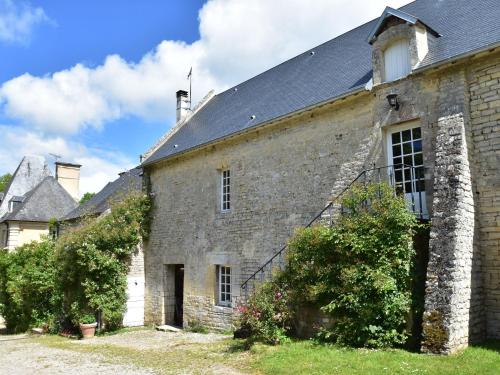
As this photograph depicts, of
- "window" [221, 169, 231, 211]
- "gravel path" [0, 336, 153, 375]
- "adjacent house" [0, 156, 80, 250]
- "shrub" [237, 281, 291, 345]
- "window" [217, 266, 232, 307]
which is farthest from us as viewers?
"adjacent house" [0, 156, 80, 250]

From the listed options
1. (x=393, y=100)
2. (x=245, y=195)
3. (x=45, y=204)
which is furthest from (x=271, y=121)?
(x=45, y=204)

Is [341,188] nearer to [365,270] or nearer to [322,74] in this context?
[365,270]

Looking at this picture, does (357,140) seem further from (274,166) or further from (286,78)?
(286,78)

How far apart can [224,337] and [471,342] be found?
574 cm

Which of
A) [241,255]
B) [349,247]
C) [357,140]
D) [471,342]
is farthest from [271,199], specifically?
[471,342]

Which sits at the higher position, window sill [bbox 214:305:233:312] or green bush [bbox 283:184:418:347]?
green bush [bbox 283:184:418:347]

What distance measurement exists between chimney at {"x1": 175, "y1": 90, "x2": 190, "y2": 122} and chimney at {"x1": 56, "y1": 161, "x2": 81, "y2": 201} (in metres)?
13.9

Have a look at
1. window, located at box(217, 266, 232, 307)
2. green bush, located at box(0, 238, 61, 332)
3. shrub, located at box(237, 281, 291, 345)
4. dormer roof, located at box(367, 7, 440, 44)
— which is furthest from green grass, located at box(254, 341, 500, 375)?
green bush, located at box(0, 238, 61, 332)

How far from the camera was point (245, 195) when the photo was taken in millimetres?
11906

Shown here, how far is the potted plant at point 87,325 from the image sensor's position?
1346cm

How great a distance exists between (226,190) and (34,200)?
17436 mm

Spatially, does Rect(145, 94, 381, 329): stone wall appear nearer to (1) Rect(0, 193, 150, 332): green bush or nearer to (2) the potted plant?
(1) Rect(0, 193, 150, 332): green bush

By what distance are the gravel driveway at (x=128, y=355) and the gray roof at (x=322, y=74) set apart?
558 cm

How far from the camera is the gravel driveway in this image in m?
7.82
